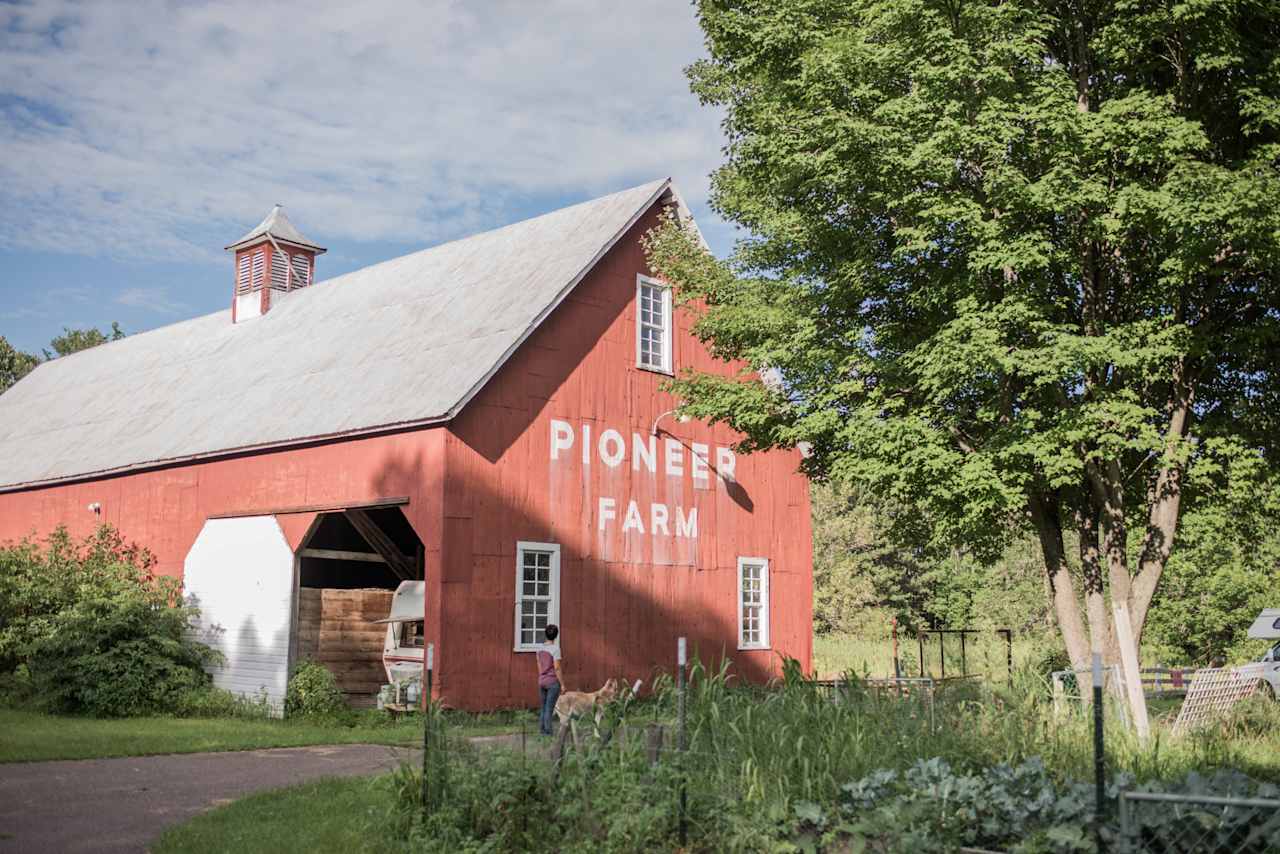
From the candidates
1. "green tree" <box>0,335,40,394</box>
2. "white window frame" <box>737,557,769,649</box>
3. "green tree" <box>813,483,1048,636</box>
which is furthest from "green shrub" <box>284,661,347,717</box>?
"green tree" <box>0,335,40,394</box>

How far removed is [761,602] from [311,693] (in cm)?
896

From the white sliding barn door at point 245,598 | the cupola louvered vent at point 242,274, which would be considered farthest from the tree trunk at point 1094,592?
the cupola louvered vent at point 242,274

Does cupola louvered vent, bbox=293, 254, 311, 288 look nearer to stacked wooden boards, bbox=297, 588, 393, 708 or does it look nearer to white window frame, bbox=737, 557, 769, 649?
stacked wooden boards, bbox=297, 588, 393, 708

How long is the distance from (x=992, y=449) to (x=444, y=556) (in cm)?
822

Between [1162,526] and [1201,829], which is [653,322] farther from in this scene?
[1201,829]

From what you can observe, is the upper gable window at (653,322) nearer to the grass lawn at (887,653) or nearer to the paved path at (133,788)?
the grass lawn at (887,653)

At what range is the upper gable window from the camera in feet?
72.6

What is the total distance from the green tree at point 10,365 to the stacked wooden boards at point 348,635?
41.5 metres

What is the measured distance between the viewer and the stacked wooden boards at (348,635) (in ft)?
65.7

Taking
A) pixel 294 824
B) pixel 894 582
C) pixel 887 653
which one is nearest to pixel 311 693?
pixel 294 824

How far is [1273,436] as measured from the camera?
16.0 meters

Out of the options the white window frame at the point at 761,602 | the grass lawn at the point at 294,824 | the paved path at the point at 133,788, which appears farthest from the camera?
the white window frame at the point at 761,602

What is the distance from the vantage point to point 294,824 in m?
9.45

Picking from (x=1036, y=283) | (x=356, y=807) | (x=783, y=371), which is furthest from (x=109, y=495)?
(x=1036, y=283)
